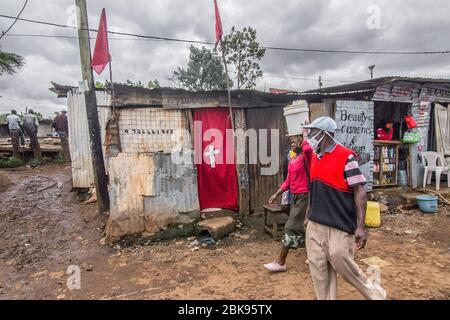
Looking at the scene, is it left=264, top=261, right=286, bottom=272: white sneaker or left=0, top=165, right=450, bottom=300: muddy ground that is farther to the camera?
left=264, top=261, right=286, bottom=272: white sneaker

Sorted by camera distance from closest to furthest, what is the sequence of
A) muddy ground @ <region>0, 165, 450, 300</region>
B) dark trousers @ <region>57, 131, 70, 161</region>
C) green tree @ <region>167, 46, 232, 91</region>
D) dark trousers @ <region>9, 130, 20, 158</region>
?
muddy ground @ <region>0, 165, 450, 300</region> → dark trousers @ <region>9, 130, 20, 158</region> → dark trousers @ <region>57, 131, 70, 161</region> → green tree @ <region>167, 46, 232, 91</region>

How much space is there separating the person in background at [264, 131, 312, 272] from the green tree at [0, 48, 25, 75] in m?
9.38

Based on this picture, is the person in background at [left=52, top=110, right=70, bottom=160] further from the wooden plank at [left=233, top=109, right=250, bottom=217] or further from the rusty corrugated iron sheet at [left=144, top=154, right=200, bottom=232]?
the wooden plank at [left=233, top=109, right=250, bottom=217]

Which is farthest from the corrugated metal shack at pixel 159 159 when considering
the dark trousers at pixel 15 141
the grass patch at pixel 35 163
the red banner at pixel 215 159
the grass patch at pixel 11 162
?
the dark trousers at pixel 15 141

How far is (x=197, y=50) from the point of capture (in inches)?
779

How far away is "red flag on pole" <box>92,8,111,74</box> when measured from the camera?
5.48m

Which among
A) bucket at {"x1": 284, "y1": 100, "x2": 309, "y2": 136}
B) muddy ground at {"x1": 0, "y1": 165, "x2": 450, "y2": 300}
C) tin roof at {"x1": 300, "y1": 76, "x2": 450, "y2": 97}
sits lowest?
muddy ground at {"x1": 0, "y1": 165, "x2": 450, "y2": 300}

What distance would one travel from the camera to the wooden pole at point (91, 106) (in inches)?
229

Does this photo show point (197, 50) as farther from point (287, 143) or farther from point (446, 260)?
point (446, 260)

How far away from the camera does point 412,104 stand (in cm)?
870

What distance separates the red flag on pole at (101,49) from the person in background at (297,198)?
391 centimetres

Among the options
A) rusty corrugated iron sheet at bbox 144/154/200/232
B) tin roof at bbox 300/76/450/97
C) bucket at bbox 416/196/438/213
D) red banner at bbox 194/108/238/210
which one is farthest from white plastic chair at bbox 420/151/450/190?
rusty corrugated iron sheet at bbox 144/154/200/232

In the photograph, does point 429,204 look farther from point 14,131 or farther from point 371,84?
point 14,131

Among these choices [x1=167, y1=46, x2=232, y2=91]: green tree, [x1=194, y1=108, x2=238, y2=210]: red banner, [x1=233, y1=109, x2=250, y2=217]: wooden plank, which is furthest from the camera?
[x1=167, y1=46, x2=232, y2=91]: green tree
